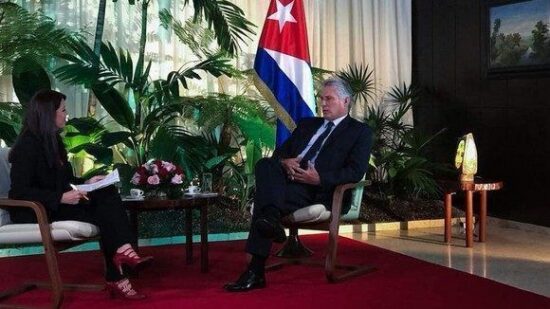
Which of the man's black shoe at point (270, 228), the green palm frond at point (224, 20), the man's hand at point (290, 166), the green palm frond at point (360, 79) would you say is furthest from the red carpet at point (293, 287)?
the green palm frond at point (360, 79)

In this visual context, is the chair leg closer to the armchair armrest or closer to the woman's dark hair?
the woman's dark hair

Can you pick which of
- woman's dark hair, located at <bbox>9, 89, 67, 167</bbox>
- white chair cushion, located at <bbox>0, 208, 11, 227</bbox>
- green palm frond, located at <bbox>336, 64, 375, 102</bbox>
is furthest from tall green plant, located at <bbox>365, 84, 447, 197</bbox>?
white chair cushion, located at <bbox>0, 208, 11, 227</bbox>

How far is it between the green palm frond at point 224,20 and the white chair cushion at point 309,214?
2456mm

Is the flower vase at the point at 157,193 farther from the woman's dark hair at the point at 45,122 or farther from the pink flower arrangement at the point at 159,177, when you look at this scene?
the woman's dark hair at the point at 45,122

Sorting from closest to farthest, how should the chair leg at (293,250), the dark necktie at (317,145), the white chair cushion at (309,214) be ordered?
the white chair cushion at (309,214)
the dark necktie at (317,145)
the chair leg at (293,250)

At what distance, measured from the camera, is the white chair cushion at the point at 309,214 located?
4.25 m

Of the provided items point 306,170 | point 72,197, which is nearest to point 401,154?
point 306,170

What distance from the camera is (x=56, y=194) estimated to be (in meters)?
3.78

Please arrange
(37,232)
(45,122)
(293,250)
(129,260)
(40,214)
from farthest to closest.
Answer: (293,250) < (45,122) < (129,260) < (37,232) < (40,214)

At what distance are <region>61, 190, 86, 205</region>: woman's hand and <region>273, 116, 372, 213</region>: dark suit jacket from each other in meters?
1.30

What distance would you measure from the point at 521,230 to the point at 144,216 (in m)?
3.18

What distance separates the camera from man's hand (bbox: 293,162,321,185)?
4.30 meters

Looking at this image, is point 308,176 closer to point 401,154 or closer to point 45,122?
point 45,122

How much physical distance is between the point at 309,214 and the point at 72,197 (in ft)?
4.29
